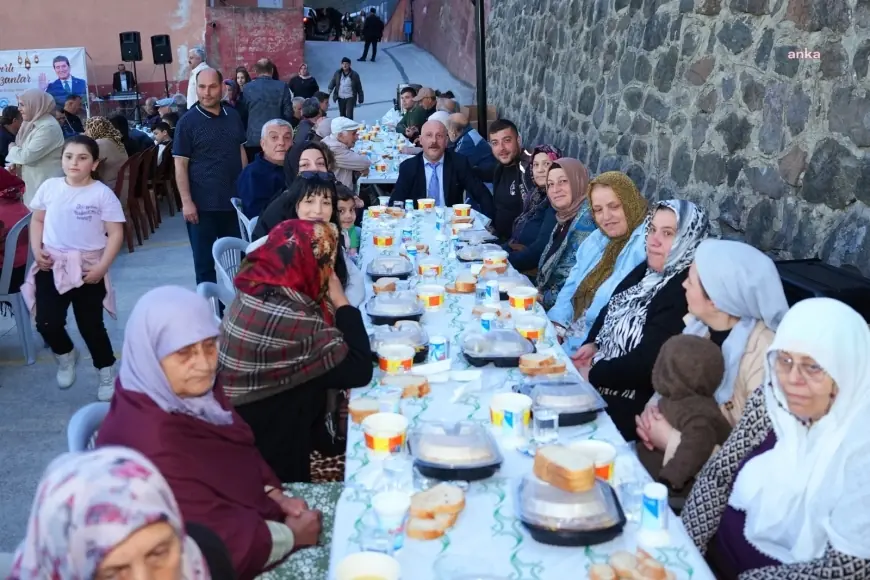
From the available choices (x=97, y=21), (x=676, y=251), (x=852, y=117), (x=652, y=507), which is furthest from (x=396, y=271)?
(x=97, y=21)

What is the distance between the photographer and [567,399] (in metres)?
2.38

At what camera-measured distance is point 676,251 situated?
313 centimetres

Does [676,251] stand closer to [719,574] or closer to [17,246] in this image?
[719,574]

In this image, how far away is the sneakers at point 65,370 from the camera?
466 cm

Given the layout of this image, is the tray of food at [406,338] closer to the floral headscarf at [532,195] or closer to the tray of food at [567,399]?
the tray of food at [567,399]

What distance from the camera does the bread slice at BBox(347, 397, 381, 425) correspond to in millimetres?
2389

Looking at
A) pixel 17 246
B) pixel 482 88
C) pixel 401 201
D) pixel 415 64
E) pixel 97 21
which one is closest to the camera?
pixel 17 246

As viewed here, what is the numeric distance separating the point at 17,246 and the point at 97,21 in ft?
47.1

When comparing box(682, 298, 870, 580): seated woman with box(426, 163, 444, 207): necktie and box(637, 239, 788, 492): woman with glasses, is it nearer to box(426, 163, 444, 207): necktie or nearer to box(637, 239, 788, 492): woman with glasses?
box(637, 239, 788, 492): woman with glasses

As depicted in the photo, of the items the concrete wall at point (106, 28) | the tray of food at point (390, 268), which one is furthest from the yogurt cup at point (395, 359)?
the concrete wall at point (106, 28)

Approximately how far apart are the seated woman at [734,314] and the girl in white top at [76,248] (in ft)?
10.2

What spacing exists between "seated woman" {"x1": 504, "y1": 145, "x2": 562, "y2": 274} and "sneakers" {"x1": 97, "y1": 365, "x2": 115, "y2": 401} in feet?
A: 7.74

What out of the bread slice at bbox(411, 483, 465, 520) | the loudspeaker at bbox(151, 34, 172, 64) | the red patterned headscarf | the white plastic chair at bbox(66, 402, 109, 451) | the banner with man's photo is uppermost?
the loudspeaker at bbox(151, 34, 172, 64)

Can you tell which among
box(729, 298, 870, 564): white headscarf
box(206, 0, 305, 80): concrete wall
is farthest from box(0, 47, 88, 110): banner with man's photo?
box(729, 298, 870, 564): white headscarf
